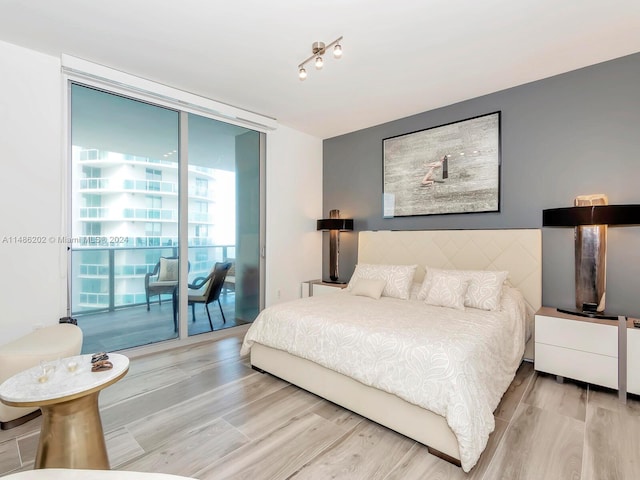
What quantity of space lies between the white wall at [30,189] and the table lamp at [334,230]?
3.02 metres

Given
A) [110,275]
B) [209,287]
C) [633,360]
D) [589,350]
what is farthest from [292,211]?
[633,360]

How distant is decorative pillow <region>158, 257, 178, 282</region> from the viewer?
3.47m

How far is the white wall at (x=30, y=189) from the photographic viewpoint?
8.46 ft

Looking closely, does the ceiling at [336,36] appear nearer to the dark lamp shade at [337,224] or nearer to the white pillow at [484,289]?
the dark lamp shade at [337,224]

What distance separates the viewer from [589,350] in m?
2.50

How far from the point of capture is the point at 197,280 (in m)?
3.73

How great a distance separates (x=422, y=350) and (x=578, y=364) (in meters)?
1.69

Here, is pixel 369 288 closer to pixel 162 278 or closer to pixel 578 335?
pixel 578 335

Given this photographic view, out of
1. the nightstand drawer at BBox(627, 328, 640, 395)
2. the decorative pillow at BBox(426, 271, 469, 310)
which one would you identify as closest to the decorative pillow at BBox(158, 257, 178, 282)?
the decorative pillow at BBox(426, 271, 469, 310)

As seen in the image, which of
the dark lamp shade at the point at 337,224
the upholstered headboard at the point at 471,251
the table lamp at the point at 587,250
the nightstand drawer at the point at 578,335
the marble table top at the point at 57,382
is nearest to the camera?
the marble table top at the point at 57,382

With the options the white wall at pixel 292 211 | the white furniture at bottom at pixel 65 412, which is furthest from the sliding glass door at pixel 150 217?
the white furniture at bottom at pixel 65 412

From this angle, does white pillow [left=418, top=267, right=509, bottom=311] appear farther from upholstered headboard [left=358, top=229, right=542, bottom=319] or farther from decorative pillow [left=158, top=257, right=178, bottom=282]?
decorative pillow [left=158, top=257, right=178, bottom=282]

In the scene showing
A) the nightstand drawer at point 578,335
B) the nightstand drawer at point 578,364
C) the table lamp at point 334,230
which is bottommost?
the nightstand drawer at point 578,364

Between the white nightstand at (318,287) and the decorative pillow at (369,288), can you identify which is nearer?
the decorative pillow at (369,288)
